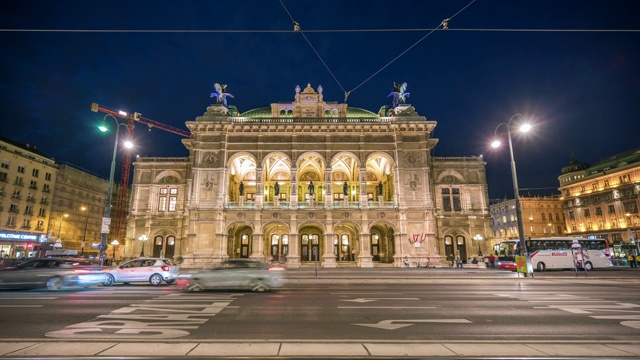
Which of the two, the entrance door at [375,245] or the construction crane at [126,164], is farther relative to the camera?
the construction crane at [126,164]

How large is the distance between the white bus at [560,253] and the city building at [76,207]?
2595 inches

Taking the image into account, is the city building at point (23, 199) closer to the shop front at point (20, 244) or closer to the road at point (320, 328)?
the shop front at point (20, 244)

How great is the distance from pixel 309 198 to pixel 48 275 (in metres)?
27.6

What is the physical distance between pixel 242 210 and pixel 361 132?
57.0ft

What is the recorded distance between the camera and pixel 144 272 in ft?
61.2

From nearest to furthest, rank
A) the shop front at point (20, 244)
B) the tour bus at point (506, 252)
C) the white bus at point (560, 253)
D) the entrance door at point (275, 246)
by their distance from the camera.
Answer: the white bus at point (560, 253) → the tour bus at point (506, 252) → the entrance door at point (275, 246) → the shop front at point (20, 244)

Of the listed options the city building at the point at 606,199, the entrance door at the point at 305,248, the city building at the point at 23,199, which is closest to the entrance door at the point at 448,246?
the entrance door at the point at 305,248

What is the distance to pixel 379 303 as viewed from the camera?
10766 millimetres

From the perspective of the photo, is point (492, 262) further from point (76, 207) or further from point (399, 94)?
point (76, 207)

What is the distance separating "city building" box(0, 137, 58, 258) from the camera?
50719 mm

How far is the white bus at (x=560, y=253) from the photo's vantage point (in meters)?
31.6

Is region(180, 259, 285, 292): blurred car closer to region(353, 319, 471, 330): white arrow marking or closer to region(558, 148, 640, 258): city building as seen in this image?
region(353, 319, 471, 330): white arrow marking

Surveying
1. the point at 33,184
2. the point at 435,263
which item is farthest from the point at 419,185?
the point at 33,184

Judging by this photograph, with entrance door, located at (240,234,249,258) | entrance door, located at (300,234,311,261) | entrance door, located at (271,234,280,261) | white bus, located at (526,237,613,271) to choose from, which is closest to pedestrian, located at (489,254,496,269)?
white bus, located at (526,237,613,271)
